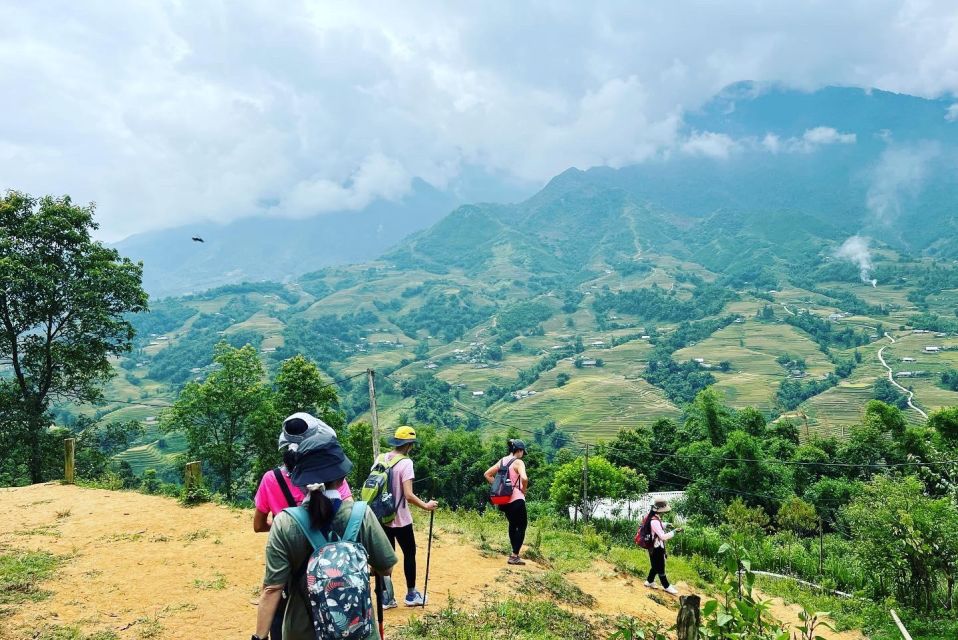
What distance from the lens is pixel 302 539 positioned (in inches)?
99.7

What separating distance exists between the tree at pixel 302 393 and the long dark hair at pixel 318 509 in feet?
67.9

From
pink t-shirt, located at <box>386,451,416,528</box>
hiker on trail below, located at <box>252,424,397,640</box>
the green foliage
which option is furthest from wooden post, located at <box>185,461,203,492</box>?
the green foliage

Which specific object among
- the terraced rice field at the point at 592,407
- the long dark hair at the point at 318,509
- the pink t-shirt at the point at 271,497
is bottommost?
the terraced rice field at the point at 592,407

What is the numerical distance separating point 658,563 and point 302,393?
59.5 feet

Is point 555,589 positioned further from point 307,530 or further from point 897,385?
point 897,385

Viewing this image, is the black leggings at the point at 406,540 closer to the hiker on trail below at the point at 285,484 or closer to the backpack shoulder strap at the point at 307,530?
the hiker on trail below at the point at 285,484

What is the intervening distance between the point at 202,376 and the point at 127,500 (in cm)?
11854

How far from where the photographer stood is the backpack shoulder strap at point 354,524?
8.54ft

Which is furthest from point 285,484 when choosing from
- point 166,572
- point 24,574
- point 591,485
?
point 591,485

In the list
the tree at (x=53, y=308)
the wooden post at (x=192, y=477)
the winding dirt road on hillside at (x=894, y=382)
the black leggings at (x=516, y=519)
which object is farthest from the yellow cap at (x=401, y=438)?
the winding dirt road on hillside at (x=894, y=382)

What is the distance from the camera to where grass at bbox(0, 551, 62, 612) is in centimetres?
559

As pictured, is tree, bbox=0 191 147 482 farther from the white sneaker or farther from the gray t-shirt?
the gray t-shirt

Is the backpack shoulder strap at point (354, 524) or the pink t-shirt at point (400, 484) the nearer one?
the backpack shoulder strap at point (354, 524)

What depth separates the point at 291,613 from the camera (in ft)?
8.38
